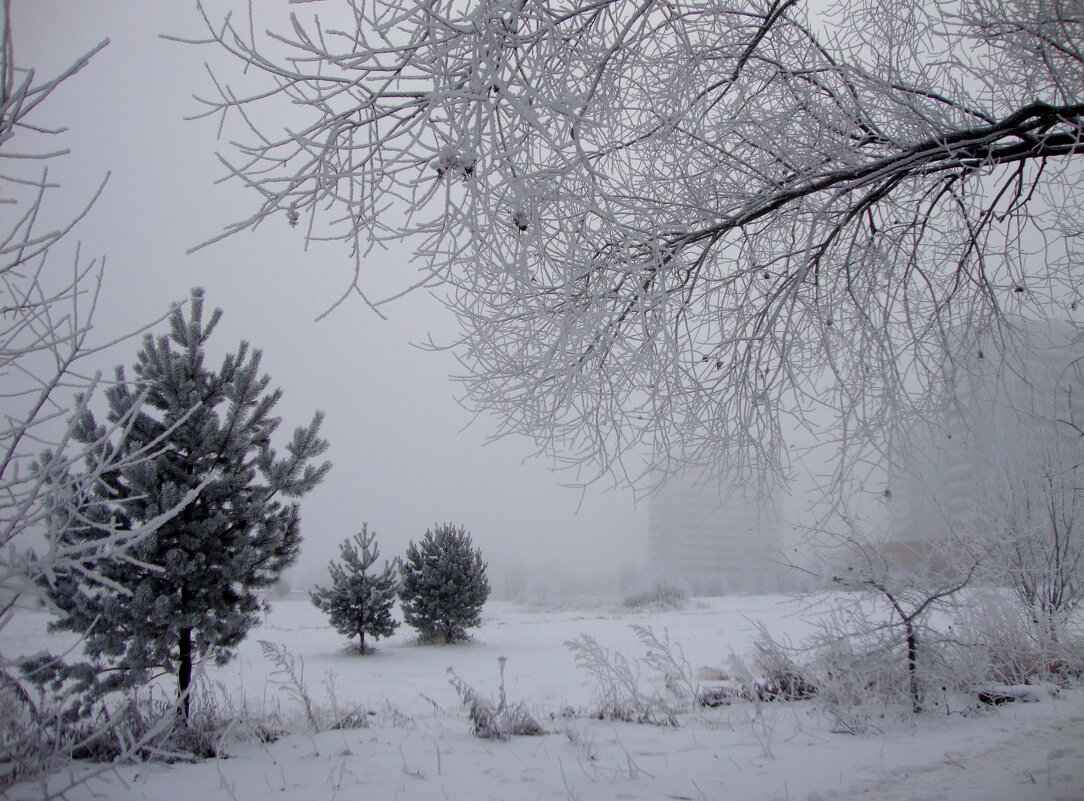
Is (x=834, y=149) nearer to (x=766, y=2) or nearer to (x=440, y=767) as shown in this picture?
(x=766, y=2)

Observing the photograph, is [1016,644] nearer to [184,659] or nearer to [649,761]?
[649,761]

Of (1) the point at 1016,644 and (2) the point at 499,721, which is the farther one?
(1) the point at 1016,644

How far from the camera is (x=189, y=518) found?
581 centimetres

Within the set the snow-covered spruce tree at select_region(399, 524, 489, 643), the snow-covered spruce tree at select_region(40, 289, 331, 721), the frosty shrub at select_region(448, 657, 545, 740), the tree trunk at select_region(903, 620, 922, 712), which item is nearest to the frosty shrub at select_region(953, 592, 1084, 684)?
the tree trunk at select_region(903, 620, 922, 712)

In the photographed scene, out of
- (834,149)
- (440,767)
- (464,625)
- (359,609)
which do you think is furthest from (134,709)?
(464,625)

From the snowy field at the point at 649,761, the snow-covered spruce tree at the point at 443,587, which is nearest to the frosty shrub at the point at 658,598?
the snow-covered spruce tree at the point at 443,587

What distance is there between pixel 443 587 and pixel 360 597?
1.92 metres

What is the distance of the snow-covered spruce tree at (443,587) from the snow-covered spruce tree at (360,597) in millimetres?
732

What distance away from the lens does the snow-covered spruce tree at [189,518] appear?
5.42 meters

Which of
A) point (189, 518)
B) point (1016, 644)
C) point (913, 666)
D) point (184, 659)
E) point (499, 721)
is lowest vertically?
point (499, 721)

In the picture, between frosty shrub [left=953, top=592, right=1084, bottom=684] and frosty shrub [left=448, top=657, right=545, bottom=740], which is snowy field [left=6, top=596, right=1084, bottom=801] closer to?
frosty shrub [left=448, top=657, right=545, bottom=740]

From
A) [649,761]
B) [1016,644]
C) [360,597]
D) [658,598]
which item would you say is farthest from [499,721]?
[658,598]

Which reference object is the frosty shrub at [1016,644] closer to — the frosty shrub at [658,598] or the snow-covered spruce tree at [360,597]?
the snow-covered spruce tree at [360,597]

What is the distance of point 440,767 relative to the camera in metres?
4.39
